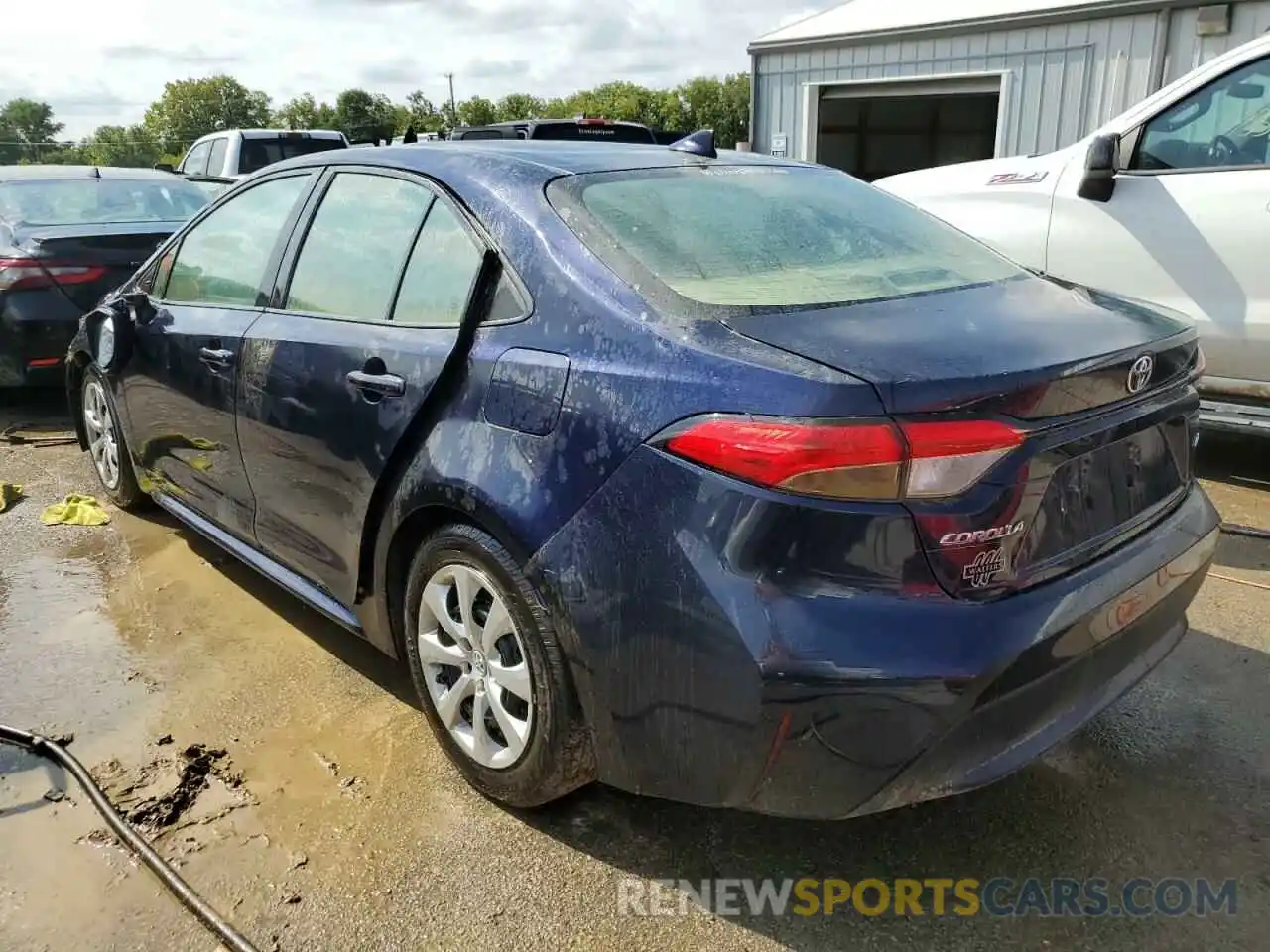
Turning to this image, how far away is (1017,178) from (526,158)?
138 inches

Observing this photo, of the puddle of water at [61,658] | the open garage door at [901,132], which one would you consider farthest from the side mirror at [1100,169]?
the open garage door at [901,132]

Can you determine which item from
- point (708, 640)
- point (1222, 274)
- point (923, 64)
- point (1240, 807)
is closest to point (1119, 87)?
point (923, 64)

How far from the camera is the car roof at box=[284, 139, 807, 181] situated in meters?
2.68

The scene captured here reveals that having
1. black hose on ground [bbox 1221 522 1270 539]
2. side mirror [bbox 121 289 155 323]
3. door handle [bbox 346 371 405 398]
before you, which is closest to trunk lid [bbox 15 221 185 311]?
side mirror [bbox 121 289 155 323]

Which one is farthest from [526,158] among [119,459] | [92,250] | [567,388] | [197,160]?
[197,160]

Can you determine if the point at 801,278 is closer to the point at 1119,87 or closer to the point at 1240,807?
the point at 1240,807

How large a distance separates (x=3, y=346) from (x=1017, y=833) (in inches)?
238

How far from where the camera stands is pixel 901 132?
17359mm

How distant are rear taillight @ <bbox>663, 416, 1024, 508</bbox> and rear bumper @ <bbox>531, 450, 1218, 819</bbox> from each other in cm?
8

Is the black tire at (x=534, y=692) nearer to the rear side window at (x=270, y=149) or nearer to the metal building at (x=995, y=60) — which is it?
the metal building at (x=995, y=60)

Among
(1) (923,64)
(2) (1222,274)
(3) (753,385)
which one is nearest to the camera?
(3) (753,385)

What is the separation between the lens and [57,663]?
3.49 meters

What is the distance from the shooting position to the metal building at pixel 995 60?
33.4 ft

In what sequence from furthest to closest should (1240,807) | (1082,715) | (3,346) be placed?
(3,346) → (1240,807) → (1082,715)
